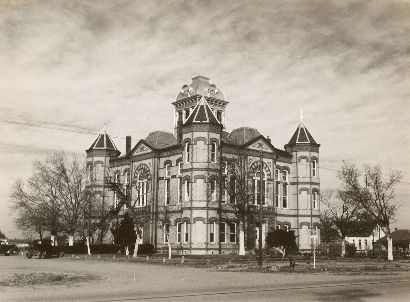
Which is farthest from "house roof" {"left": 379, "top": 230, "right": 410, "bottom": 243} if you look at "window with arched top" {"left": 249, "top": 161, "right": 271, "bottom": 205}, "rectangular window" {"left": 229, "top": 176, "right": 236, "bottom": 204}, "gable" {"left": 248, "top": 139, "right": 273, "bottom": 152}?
"rectangular window" {"left": 229, "top": 176, "right": 236, "bottom": 204}

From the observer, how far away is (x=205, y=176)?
171 feet

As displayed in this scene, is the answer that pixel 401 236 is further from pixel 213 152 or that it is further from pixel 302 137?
pixel 213 152

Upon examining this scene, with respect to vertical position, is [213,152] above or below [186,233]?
above

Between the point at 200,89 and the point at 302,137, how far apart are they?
13887 millimetres

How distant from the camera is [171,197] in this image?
56.4 m

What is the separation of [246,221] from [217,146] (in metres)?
8.41

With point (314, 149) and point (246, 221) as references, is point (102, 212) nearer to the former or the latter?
point (246, 221)

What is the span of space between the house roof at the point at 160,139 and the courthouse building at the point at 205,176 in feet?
0.39

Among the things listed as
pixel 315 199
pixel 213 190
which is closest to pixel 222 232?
pixel 213 190

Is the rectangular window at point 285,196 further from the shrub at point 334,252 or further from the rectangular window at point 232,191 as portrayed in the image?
the rectangular window at point 232,191

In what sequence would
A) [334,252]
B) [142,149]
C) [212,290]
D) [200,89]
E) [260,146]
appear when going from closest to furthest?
[212,290] → [334,252] → [260,146] → [142,149] → [200,89]

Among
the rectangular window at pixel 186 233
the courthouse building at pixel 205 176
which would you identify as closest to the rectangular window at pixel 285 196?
the courthouse building at pixel 205 176

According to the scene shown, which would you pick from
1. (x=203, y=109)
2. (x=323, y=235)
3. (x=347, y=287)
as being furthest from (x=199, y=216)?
(x=323, y=235)

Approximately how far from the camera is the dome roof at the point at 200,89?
64.2 m
